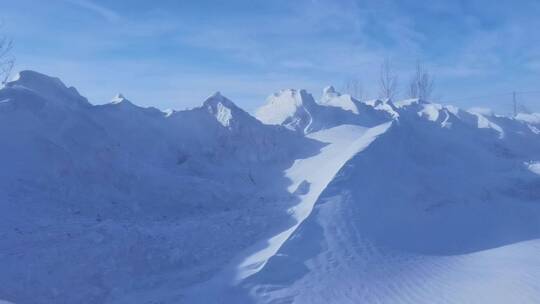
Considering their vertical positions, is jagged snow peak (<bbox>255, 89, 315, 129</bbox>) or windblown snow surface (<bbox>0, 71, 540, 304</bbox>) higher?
jagged snow peak (<bbox>255, 89, 315, 129</bbox>)

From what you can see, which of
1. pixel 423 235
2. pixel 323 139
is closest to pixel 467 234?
pixel 423 235

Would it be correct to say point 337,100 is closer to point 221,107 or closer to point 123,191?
point 221,107

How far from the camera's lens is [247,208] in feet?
44.2

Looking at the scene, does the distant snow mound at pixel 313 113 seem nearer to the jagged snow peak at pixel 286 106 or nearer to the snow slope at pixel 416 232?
the jagged snow peak at pixel 286 106

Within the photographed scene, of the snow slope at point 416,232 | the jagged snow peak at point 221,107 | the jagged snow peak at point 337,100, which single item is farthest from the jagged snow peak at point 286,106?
Result: the snow slope at point 416,232

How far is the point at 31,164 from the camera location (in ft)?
38.9

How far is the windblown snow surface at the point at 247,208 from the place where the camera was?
30.7 ft

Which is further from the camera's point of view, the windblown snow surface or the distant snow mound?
the distant snow mound

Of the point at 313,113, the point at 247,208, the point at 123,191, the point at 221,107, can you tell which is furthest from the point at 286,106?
the point at 123,191

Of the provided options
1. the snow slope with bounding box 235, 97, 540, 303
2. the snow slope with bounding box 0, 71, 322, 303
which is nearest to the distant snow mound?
the snow slope with bounding box 0, 71, 322, 303

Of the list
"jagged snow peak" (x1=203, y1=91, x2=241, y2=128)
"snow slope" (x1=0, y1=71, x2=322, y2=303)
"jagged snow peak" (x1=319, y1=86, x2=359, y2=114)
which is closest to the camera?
"snow slope" (x1=0, y1=71, x2=322, y2=303)

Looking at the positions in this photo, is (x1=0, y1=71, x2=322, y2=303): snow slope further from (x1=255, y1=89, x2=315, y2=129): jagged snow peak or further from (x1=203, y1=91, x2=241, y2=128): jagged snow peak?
(x1=255, y1=89, x2=315, y2=129): jagged snow peak

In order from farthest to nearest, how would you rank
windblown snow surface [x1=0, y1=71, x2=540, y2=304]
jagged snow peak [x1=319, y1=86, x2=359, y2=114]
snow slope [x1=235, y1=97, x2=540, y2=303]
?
1. jagged snow peak [x1=319, y1=86, x2=359, y2=114]
2. snow slope [x1=235, y1=97, x2=540, y2=303]
3. windblown snow surface [x1=0, y1=71, x2=540, y2=304]

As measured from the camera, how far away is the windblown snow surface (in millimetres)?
9359
